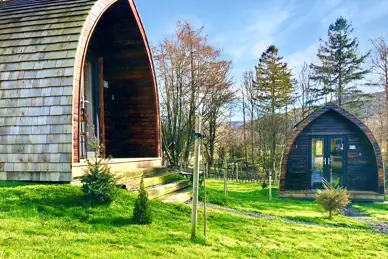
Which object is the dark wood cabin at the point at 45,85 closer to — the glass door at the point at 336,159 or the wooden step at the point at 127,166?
the wooden step at the point at 127,166

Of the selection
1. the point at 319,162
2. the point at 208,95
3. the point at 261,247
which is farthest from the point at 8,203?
the point at 208,95

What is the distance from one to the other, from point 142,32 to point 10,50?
325 centimetres

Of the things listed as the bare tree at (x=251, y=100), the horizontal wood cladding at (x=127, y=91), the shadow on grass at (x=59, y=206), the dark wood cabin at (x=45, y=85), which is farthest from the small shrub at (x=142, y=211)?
the bare tree at (x=251, y=100)

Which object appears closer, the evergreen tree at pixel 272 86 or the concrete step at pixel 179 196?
the concrete step at pixel 179 196

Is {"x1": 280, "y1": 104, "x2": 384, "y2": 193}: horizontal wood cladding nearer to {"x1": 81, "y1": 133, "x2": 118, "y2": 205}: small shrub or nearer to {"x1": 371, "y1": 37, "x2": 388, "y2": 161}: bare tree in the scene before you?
{"x1": 81, "y1": 133, "x2": 118, "y2": 205}: small shrub

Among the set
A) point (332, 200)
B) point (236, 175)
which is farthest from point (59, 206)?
point (236, 175)

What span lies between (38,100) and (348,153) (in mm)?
11191

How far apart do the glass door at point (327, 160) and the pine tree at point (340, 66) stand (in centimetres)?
1176

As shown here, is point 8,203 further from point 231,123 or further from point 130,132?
point 231,123

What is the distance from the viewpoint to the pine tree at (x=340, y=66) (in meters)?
22.1

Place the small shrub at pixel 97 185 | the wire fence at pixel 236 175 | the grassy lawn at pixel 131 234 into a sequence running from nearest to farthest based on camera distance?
the grassy lawn at pixel 131 234, the small shrub at pixel 97 185, the wire fence at pixel 236 175

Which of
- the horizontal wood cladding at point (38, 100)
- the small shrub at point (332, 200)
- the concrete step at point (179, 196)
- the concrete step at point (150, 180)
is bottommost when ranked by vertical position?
the small shrub at point (332, 200)

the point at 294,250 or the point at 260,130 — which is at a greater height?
the point at 260,130

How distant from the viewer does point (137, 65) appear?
8.57 m
